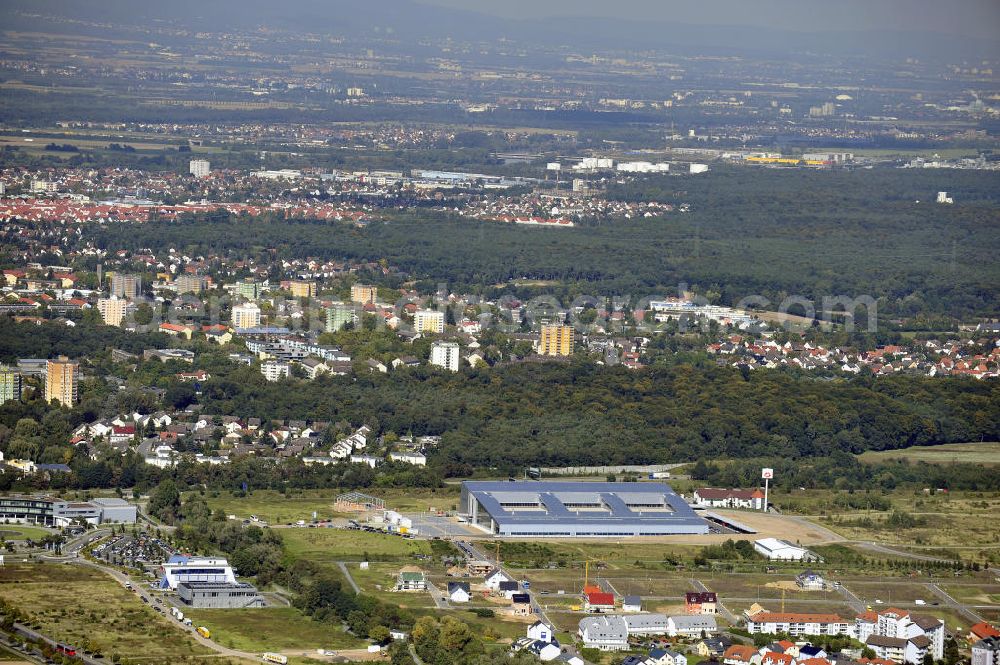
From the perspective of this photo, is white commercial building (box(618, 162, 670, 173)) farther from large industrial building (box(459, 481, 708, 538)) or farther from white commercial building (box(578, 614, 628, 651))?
white commercial building (box(578, 614, 628, 651))

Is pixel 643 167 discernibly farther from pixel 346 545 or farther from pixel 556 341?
pixel 346 545

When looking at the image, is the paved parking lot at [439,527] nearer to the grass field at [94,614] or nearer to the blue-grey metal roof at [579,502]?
the blue-grey metal roof at [579,502]

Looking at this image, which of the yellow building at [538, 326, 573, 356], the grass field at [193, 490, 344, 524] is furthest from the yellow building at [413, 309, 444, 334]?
the grass field at [193, 490, 344, 524]


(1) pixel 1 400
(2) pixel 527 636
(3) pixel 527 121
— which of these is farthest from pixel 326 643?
(3) pixel 527 121

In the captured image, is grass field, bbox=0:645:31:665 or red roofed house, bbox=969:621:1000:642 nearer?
grass field, bbox=0:645:31:665

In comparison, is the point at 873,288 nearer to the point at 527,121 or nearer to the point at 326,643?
the point at 326,643

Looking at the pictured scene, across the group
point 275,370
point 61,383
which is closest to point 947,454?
point 275,370
